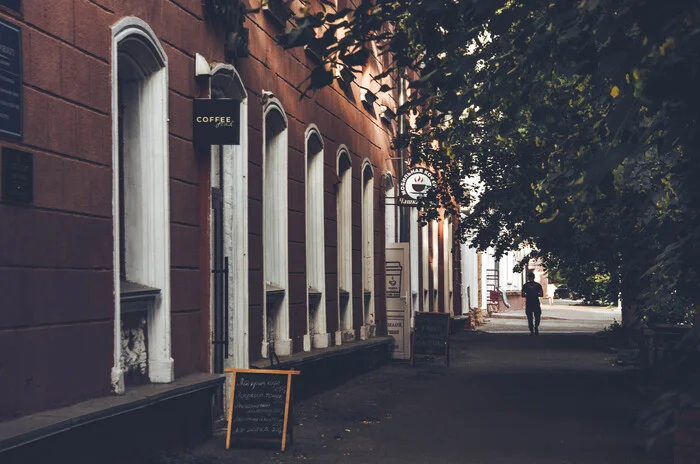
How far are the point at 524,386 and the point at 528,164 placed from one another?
3.04 meters

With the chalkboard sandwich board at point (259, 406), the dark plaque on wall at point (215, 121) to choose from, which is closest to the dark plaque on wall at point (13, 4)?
the dark plaque on wall at point (215, 121)

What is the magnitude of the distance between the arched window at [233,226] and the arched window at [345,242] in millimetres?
5708

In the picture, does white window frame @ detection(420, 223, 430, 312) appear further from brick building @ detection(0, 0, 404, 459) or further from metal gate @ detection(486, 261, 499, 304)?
metal gate @ detection(486, 261, 499, 304)

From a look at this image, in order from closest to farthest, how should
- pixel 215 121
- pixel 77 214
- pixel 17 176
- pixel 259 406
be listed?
1. pixel 17 176
2. pixel 77 214
3. pixel 259 406
4. pixel 215 121

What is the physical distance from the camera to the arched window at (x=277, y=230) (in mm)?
13477

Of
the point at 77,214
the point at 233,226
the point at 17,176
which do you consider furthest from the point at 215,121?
the point at 17,176

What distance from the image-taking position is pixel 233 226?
1164 cm

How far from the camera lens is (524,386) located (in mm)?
16359

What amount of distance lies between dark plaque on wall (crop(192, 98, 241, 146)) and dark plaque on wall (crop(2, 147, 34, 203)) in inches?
134

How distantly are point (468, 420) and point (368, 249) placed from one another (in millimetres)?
7519

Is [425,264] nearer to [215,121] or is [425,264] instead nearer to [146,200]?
[215,121]

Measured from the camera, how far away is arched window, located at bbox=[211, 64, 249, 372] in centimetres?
1138

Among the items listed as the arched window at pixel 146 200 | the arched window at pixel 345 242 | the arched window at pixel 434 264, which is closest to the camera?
the arched window at pixel 146 200

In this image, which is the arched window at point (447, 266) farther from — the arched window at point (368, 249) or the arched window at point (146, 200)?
the arched window at point (146, 200)
